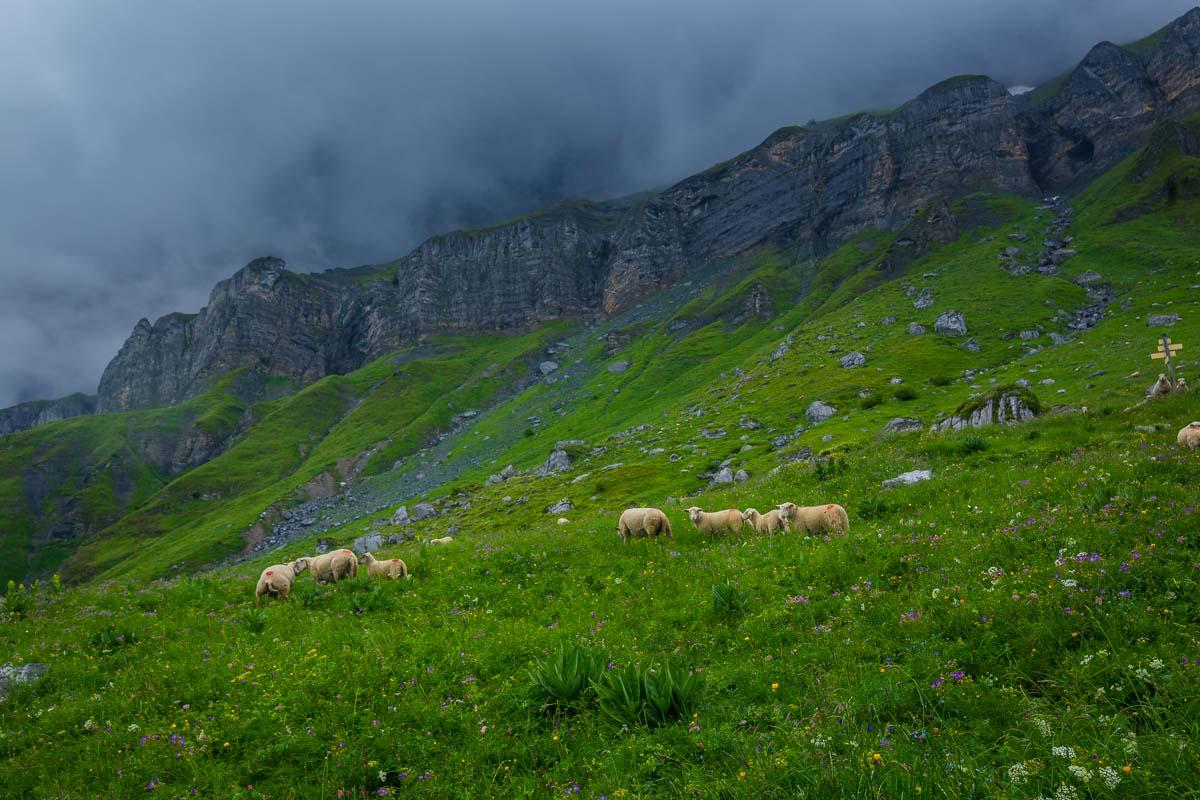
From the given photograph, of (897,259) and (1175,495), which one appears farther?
(897,259)

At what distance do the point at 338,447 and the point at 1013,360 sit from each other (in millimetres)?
170064

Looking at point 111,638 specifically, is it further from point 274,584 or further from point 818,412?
point 818,412

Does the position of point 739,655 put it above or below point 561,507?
above

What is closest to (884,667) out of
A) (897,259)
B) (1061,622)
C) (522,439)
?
(1061,622)

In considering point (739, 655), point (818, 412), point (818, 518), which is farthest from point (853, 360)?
point (739, 655)

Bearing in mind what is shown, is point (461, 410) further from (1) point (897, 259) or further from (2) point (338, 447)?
(1) point (897, 259)

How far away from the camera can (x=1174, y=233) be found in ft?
369

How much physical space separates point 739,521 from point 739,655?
8428mm

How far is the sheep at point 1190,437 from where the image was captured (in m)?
14.2

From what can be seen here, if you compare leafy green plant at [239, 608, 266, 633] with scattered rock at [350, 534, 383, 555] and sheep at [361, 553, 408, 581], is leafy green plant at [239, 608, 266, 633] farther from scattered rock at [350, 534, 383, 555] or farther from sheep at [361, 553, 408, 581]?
scattered rock at [350, 534, 383, 555]

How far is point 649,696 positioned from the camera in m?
6.89

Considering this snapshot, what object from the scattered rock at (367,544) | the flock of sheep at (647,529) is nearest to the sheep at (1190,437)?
the flock of sheep at (647,529)

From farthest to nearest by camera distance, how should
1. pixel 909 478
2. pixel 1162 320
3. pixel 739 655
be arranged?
1. pixel 1162 320
2. pixel 909 478
3. pixel 739 655

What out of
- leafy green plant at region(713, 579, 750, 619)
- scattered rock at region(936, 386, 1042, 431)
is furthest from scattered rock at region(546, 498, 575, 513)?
leafy green plant at region(713, 579, 750, 619)
